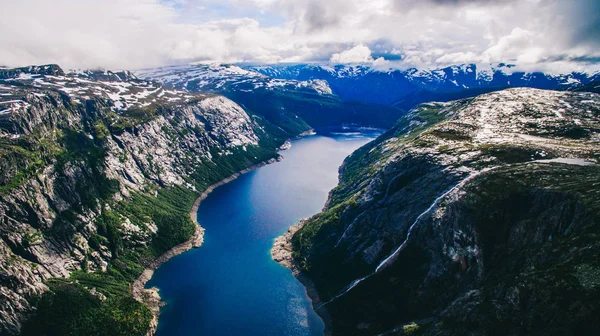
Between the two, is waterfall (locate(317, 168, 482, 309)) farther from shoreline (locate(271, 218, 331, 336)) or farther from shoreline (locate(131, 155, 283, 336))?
shoreline (locate(131, 155, 283, 336))

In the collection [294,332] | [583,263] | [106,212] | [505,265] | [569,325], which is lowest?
[294,332]

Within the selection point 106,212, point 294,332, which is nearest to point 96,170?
point 106,212

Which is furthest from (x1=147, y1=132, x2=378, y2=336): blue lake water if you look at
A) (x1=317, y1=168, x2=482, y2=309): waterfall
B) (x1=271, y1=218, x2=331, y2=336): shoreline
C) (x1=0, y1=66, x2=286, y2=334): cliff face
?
(x1=0, y1=66, x2=286, y2=334): cliff face

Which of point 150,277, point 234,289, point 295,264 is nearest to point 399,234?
point 295,264

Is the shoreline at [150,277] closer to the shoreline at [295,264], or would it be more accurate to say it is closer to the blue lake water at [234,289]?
the blue lake water at [234,289]

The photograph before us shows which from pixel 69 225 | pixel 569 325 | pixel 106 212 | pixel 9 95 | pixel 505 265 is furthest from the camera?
pixel 9 95

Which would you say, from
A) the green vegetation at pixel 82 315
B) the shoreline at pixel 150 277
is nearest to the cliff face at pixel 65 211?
the green vegetation at pixel 82 315

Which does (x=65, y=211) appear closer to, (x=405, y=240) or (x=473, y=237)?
(x=405, y=240)

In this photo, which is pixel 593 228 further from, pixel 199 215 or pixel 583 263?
pixel 199 215
